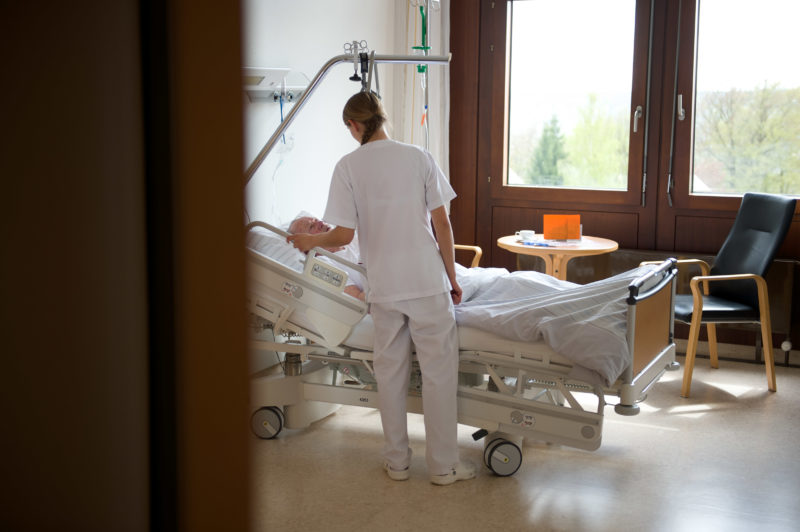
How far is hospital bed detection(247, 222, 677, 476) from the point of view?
278 centimetres

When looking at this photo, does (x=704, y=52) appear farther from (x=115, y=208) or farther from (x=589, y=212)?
(x=115, y=208)

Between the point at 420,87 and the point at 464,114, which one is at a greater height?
the point at 420,87

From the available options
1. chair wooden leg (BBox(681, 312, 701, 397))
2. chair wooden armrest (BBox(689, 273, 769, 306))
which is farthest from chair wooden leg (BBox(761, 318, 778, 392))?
chair wooden leg (BBox(681, 312, 701, 397))

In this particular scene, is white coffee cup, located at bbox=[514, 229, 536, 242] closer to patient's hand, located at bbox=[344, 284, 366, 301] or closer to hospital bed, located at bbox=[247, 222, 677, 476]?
hospital bed, located at bbox=[247, 222, 677, 476]

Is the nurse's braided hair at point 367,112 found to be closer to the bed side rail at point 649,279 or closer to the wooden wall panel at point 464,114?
the bed side rail at point 649,279

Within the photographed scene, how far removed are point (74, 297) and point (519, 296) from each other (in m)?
2.84

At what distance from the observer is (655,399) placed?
12.8 feet

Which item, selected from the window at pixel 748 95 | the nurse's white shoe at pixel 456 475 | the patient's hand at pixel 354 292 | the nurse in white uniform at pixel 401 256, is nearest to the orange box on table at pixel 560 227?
the window at pixel 748 95

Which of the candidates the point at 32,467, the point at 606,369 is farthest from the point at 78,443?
the point at 606,369

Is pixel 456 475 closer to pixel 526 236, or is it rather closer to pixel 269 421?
pixel 269 421

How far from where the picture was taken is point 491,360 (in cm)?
286

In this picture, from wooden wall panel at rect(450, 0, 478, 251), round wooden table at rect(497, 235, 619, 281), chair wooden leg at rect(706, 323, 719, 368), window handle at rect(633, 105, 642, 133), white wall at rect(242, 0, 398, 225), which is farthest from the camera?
wooden wall panel at rect(450, 0, 478, 251)

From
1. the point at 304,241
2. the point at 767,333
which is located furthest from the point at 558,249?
the point at 304,241

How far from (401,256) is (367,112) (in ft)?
1.63
